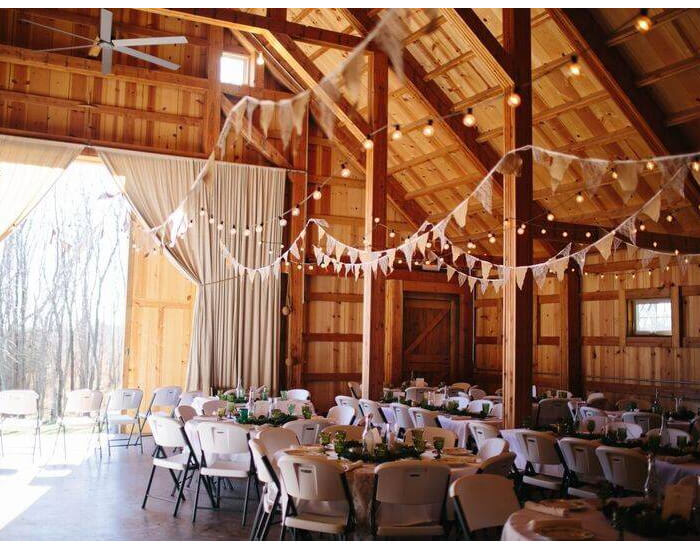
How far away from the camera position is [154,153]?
37.0ft

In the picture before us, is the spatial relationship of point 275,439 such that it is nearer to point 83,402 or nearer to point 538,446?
point 538,446

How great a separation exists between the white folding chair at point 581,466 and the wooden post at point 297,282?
6.82 m

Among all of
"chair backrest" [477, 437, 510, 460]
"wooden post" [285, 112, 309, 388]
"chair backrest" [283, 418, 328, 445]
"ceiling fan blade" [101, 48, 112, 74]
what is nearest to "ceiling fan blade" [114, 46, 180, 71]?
"ceiling fan blade" [101, 48, 112, 74]

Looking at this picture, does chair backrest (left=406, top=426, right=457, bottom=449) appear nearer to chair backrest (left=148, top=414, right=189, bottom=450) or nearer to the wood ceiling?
chair backrest (left=148, top=414, right=189, bottom=450)

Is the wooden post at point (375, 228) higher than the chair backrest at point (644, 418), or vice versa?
the wooden post at point (375, 228)

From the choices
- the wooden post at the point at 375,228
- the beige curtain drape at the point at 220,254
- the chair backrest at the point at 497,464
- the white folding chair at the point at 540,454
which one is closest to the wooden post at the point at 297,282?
the beige curtain drape at the point at 220,254

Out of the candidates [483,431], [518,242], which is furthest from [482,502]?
[518,242]

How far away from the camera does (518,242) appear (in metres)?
7.36

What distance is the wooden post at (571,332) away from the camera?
12.1 metres

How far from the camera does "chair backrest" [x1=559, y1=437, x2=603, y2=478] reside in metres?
5.64

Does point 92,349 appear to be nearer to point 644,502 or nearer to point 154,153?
point 154,153

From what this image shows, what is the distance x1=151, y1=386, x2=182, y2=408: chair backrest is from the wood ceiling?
412cm

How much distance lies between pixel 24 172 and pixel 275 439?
706cm

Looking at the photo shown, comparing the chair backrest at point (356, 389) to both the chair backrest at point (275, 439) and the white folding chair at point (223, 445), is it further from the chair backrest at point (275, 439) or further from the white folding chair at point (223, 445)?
the chair backrest at point (275, 439)
